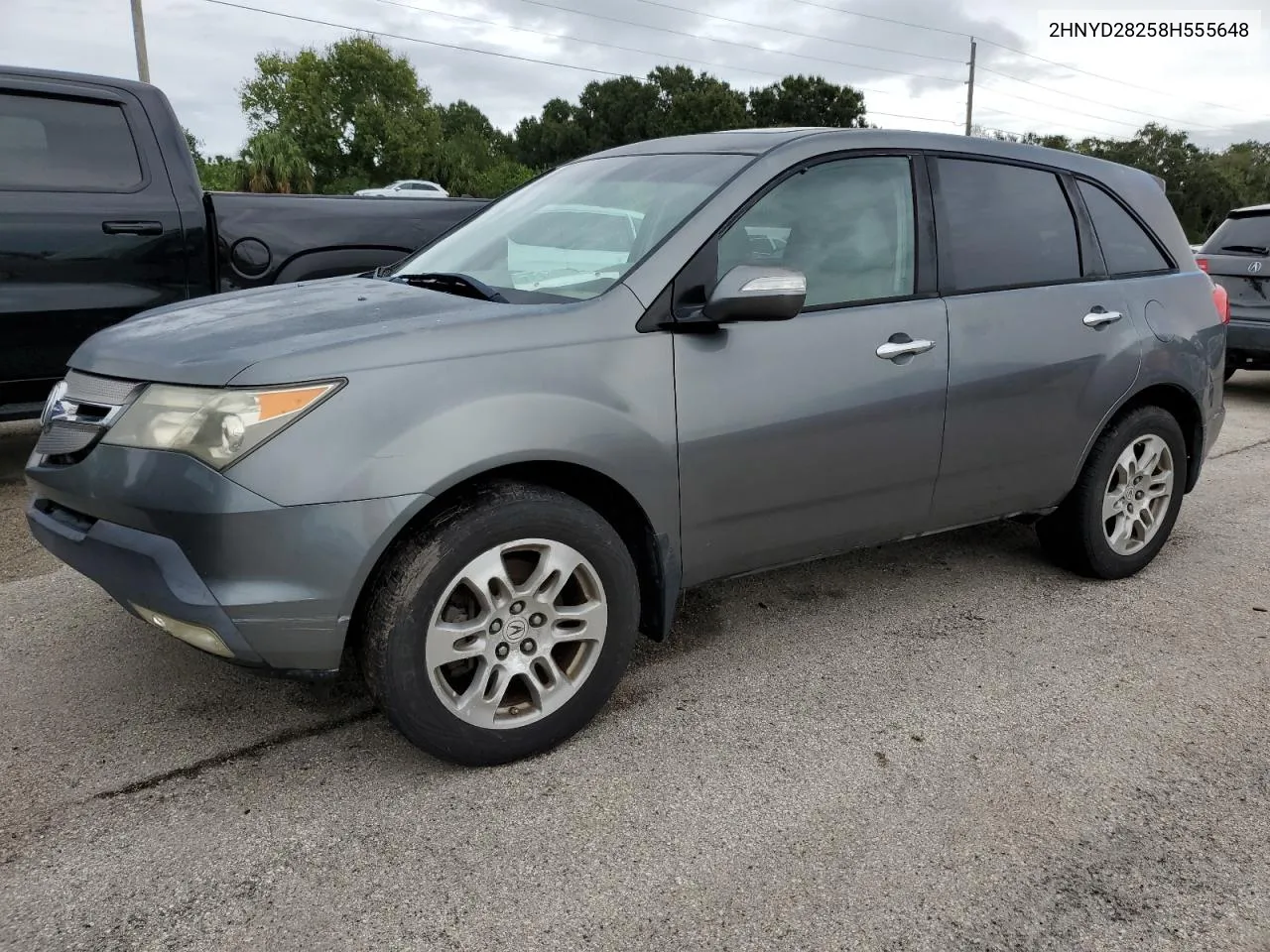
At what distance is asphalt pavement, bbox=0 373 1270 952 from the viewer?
2109mm

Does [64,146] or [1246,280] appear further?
[1246,280]

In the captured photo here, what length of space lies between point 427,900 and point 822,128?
2649 mm

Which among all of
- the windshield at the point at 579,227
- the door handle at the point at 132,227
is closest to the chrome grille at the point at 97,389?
the windshield at the point at 579,227

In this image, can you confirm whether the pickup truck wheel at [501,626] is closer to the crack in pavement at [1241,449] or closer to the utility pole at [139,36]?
the crack in pavement at [1241,449]

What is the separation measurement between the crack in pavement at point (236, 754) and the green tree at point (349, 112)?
Answer: 202 feet

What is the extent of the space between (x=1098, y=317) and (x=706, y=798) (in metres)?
2.41

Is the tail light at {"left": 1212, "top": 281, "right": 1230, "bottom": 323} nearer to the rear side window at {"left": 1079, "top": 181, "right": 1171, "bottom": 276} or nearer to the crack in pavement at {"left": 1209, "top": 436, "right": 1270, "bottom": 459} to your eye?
the rear side window at {"left": 1079, "top": 181, "right": 1171, "bottom": 276}

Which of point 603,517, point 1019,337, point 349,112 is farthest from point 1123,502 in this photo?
point 349,112

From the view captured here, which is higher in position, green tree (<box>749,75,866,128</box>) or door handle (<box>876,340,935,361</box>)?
green tree (<box>749,75,866,128</box>)

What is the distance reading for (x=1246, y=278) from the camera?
8336mm

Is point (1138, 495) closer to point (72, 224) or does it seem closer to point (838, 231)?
point (838, 231)

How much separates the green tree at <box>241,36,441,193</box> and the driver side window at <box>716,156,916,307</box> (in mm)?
61169

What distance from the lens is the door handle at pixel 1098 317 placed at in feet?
12.2

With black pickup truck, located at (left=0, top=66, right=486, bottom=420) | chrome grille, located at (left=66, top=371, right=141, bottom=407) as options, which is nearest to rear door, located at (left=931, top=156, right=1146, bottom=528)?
chrome grille, located at (left=66, top=371, right=141, bottom=407)
